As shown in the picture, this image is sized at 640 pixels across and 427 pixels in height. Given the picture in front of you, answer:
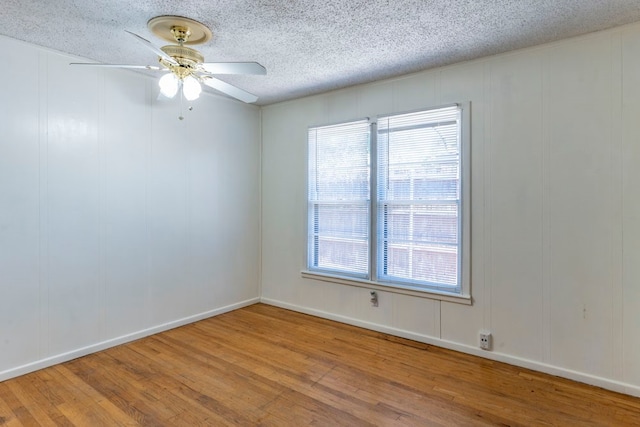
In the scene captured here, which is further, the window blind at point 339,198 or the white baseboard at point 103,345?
the window blind at point 339,198

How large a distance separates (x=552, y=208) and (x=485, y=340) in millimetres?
1219

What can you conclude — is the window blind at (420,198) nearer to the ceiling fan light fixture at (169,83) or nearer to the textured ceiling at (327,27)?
the textured ceiling at (327,27)

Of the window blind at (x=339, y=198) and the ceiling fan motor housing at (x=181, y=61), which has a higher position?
the ceiling fan motor housing at (x=181, y=61)

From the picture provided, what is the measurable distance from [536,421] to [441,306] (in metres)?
1.21

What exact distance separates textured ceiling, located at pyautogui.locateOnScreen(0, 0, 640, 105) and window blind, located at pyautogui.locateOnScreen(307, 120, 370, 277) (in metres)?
0.89

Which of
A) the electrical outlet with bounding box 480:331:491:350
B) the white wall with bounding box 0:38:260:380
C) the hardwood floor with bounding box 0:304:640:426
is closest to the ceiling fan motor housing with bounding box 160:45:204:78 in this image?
the white wall with bounding box 0:38:260:380

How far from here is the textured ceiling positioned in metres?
2.24

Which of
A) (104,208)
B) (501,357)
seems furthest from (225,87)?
(501,357)

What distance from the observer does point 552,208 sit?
277cm

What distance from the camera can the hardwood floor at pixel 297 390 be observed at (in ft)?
7.32

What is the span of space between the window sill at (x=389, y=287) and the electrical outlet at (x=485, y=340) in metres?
0.27

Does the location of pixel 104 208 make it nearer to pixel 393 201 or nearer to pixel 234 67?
pixel 234 67

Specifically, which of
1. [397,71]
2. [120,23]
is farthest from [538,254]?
[120,23]

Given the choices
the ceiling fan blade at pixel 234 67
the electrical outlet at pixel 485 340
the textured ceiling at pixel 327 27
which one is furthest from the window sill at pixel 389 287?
the ceiling fan blade at pixel 234 67
